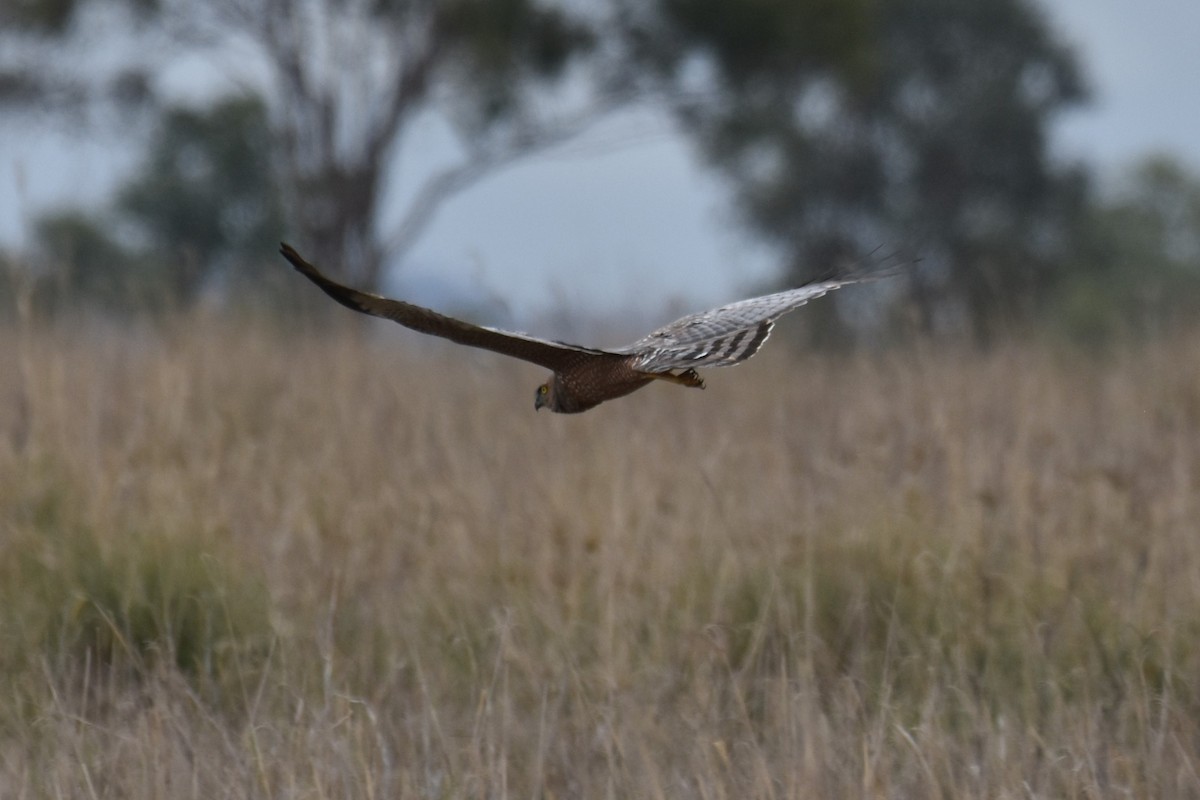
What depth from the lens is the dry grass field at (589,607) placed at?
340 centimetres

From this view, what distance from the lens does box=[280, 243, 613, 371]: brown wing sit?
2414mm

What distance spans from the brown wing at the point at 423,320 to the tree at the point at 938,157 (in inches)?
681

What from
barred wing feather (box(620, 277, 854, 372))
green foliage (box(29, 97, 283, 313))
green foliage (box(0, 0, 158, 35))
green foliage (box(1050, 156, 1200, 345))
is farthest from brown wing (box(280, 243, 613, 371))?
green foliage (box(29, 97, 283, 313))

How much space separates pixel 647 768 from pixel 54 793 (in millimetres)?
1268

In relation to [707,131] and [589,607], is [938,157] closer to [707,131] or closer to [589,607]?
[707,131]

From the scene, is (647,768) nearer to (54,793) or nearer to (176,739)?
(176,739)

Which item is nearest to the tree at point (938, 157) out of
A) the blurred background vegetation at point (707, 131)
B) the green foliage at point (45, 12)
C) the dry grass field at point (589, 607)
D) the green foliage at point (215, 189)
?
the blurred background vegetation at point (707, 131)

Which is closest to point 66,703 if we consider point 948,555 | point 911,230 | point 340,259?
point 948,555

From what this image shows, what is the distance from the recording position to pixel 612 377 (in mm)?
2805

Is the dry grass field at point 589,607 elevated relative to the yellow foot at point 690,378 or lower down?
lower down

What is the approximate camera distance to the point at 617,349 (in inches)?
110

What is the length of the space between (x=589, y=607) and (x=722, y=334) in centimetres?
170

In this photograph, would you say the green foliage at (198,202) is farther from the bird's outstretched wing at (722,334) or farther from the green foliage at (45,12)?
the bird's outstretched wing at (722,334)

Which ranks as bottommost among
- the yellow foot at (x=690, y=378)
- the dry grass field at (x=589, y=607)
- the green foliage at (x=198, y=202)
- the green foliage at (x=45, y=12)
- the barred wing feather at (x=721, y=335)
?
the dry grass field at (x=589, y=607)
